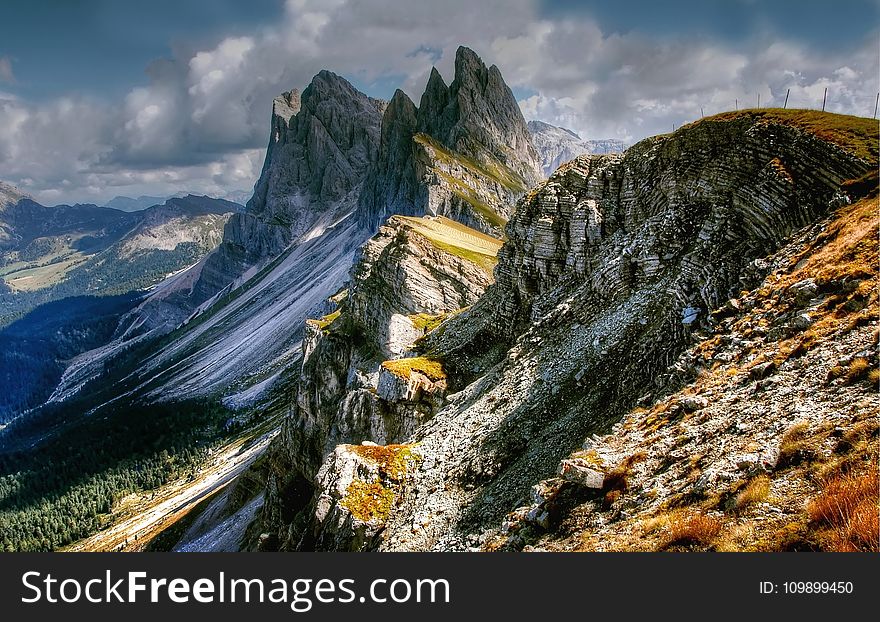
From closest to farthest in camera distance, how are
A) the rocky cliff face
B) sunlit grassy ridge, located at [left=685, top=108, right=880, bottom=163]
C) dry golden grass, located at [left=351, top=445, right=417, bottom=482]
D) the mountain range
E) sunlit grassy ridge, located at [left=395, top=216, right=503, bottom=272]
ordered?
the mountain range
sunlit grassy ridge, located at [left=685, top=108, right=880, bottom=163]
the rocky cliff face
dry golden grass, located at [left=351, top=445, right=417, bottom=482]
sunlit grassy ridge, located at [left=395, top=216, right=503, bottom=272]

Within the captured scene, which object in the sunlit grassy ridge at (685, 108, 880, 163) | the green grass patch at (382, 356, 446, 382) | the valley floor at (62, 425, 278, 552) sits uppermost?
the sunlit grassy ridge at (685, 108, 880, 163)

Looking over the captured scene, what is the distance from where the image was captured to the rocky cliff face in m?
19.8

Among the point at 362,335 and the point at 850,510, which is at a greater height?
the point at 850,510

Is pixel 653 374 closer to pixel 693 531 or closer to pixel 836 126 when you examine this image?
pixel 693 531

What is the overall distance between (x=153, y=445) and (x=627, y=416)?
194477mm

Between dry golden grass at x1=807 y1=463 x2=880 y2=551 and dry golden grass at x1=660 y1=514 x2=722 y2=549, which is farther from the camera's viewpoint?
dry golden grass at x1=660 y1=514 x2=722 y2=549

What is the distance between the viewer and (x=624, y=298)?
25.2 metres

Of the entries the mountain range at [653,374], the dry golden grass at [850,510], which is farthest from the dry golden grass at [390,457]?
the dry golden grass at [850,510]

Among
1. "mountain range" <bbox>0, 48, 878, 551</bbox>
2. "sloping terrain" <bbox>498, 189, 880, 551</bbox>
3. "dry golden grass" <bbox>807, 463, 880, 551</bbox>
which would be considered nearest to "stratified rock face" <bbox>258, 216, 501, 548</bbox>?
"mountain range" <bbox>0, 48, 878, 551</bbox>

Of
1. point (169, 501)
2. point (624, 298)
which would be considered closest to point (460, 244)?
point (624, 298)

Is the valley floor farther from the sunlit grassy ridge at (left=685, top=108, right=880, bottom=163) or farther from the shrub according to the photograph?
the shrub

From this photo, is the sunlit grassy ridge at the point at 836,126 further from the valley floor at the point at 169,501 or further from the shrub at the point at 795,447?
the valley floor at the point at 169,501

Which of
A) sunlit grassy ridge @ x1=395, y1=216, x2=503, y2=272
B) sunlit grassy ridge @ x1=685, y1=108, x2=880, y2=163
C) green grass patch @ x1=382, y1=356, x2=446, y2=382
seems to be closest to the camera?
sunlit grassy ridge @ x1=685, y1=108, x2=880, y2=163

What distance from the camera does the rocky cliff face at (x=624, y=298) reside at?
19.8 metres
